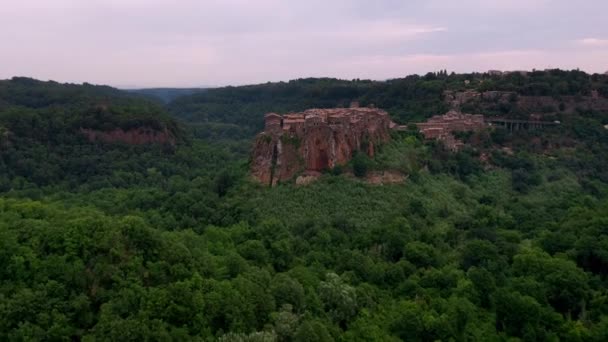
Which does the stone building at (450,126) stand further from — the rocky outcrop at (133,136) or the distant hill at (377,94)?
the rocky outcrop at (133,136)

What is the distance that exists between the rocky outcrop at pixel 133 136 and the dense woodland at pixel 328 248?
6.94 meters

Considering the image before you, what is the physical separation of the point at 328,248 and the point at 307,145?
10.4 m

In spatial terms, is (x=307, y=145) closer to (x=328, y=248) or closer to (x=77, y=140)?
(x=328, y=248)

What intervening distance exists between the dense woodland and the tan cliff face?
3.95 feet

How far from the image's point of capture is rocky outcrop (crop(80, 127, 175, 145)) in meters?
73.4

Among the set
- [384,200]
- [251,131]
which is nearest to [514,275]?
[384,200]

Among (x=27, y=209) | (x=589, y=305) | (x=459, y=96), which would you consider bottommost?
(x=589, y=305)

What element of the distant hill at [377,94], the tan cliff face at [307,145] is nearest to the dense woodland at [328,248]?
→ the tan cliff face at [307,145]

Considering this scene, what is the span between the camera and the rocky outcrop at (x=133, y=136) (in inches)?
2889

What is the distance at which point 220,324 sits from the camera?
25.6 m

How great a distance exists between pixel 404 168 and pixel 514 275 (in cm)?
1652

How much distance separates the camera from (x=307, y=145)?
45.2 metres

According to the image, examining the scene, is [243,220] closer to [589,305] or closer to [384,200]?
[384,200]

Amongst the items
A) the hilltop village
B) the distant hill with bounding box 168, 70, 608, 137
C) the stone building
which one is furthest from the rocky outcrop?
the stone building
